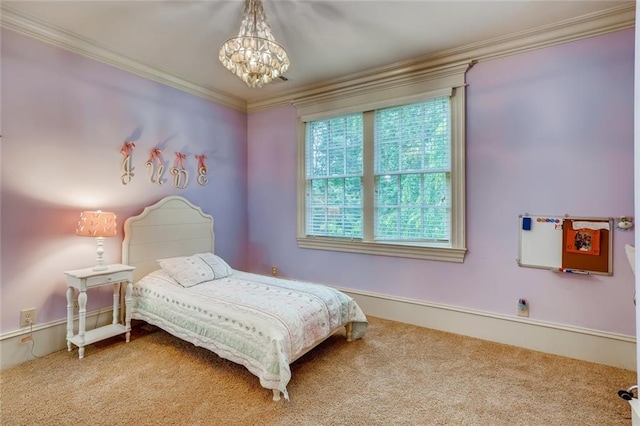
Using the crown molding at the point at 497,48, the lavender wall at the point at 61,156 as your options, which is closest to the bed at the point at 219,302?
the lavender wall at the point at 61,156

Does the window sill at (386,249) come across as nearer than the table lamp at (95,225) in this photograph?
No

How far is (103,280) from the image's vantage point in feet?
8.55

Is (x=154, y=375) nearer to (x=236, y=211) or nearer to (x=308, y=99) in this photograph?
(x=236, y=211)

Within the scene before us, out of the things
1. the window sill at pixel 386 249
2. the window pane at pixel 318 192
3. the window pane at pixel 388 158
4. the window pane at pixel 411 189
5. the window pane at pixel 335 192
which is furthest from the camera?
the window pane at pixel 318 192

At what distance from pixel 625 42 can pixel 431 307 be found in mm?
2644

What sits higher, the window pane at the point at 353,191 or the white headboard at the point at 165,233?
the window pane at the point at 353,191

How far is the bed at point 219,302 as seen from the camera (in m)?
2.09

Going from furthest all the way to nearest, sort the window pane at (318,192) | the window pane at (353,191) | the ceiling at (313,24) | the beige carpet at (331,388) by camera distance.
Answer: the window pane at (318,192) → the window pane at (353,191) → the ceiling at (313,24) → the beige carpet at (331,388)

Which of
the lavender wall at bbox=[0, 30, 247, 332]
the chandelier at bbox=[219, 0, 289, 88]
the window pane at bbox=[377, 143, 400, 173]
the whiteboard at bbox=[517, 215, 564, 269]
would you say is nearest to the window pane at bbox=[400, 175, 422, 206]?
the window pane at bbox=[377, 143, 400, 173]

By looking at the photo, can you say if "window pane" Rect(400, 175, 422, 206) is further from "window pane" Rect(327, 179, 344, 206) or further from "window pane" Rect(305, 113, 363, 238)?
"window pane" Rect(327, 179, 344, 206)

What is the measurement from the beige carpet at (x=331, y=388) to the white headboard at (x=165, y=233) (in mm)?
824

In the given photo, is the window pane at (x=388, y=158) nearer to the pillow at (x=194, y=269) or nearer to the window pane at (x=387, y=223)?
the window pane at (x=387, y=223)

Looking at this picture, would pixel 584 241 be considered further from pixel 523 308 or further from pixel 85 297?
pixel 85 297

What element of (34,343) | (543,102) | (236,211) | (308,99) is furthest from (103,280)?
(543,102)
